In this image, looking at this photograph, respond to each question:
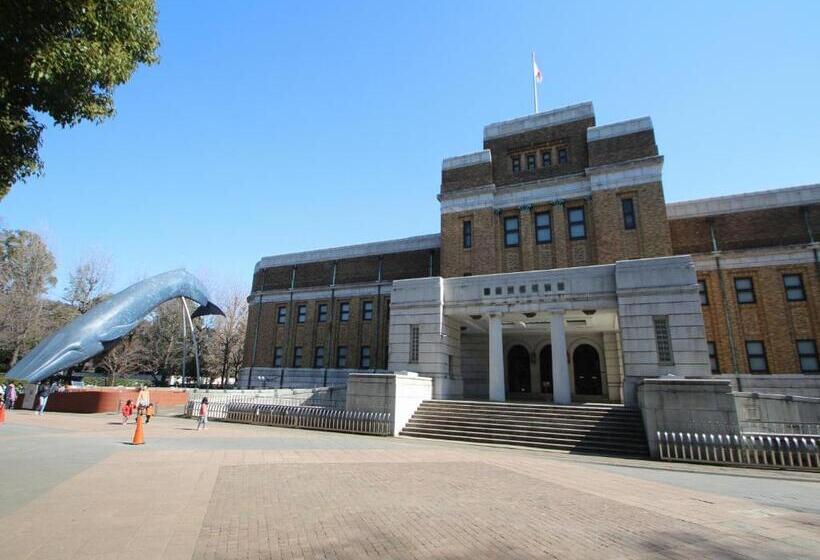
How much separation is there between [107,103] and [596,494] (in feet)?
38.6

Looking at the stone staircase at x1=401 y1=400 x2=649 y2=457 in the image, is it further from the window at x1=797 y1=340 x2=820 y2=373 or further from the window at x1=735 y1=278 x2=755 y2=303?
the window at x1=735 y1=278 x2=755 y2=303

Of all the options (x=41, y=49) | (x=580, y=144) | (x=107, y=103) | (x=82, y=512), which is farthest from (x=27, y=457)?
(x=580, y=144)

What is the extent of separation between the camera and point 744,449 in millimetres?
12398

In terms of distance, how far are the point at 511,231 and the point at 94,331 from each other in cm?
2696

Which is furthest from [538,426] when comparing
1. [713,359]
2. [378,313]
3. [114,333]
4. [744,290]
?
[114,333]

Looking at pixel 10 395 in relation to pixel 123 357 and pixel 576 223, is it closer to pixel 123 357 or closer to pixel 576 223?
pixel 123 357

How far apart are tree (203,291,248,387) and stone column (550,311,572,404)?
136 feet

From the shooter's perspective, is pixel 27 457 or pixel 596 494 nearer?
pixel 596 494

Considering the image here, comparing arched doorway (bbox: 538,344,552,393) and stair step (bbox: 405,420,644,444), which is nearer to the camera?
stair step (bbox: 405,420,644,444)

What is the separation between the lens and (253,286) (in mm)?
42062

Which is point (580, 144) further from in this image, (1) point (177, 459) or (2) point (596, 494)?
(1) point (177, 459)

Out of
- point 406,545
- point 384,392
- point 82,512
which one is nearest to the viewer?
point 406,545

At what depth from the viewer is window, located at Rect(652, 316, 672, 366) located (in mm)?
17797

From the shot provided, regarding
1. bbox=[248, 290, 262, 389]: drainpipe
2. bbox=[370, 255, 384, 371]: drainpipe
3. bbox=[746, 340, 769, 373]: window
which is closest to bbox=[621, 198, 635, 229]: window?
bbox=[746, 340, 769, 373]: window
